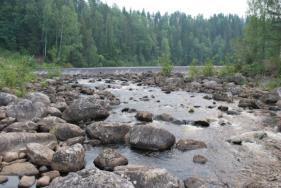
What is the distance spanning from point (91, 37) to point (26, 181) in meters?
65.4

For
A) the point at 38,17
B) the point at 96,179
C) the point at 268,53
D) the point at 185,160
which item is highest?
the point at 38,17

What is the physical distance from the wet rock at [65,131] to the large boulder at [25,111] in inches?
85.8

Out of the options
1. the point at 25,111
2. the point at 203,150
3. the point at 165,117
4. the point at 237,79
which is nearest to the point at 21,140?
the point at 25,111

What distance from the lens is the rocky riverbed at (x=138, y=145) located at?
29.9 feet

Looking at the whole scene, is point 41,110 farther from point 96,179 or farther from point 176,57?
point 176,57

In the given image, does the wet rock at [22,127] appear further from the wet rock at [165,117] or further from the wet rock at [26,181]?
the wet rock at [165,117]

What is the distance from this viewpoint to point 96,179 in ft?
20.4

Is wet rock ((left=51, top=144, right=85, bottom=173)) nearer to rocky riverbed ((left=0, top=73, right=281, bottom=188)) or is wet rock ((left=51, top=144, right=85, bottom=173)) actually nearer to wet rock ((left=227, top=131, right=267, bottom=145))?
rocky riverbed ((left=0, top=73, right=281, bottom=188))

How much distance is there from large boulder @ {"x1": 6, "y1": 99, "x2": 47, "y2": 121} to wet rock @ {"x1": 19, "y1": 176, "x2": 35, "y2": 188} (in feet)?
19.3

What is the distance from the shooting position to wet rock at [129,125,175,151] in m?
12.1

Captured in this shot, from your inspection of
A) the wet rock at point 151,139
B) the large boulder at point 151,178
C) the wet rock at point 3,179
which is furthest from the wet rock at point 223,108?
the wet rock at point 3,179

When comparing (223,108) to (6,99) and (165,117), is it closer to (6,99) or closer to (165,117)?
(165,117)

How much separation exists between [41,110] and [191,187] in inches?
351

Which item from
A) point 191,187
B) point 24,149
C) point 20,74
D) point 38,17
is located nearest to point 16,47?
point 38,17
